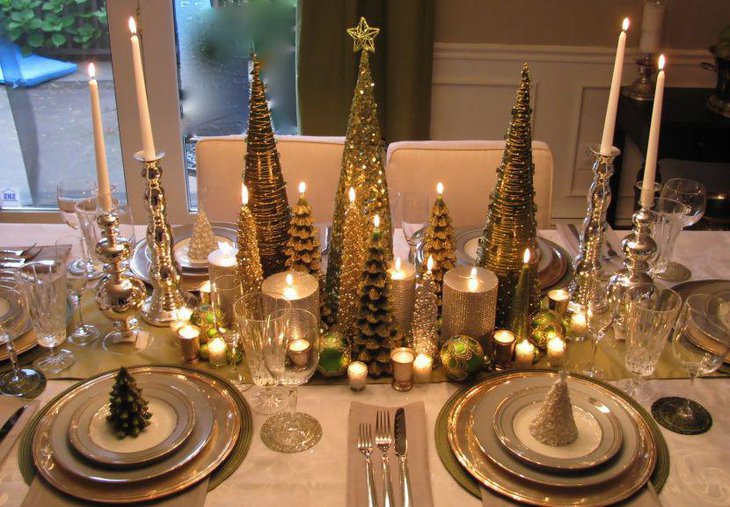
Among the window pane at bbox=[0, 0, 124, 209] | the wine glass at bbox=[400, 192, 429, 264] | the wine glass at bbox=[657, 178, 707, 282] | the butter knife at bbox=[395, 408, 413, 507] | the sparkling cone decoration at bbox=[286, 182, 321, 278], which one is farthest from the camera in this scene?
the window pane at bbox=[0, 0, 124, 209]

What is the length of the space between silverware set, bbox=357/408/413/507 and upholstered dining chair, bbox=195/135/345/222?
36.1 inches

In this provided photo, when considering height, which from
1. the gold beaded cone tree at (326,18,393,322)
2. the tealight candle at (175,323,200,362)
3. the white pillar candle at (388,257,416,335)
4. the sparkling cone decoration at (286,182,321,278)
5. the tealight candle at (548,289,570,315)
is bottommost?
the tealight candle at (175,323,200,362)

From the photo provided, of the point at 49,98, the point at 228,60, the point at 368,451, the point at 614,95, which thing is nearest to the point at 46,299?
the point at 368,451

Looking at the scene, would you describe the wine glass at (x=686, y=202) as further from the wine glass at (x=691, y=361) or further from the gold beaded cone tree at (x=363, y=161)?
the gold beaded cone tree at (x=363, y=161)

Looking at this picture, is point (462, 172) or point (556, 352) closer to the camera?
point (556, 352)

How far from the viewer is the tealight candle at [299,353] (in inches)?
42.9

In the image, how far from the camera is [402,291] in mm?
1258

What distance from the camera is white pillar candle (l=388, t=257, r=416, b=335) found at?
125 centimetres

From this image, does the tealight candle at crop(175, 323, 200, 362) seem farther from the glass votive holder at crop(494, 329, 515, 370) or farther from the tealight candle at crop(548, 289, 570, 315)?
the tealight candle at crop(548, 289, 570, 315)

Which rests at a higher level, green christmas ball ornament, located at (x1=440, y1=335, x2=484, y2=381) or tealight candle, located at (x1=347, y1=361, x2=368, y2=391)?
green christmas ball ornament, located at (x1=440, y1=335, x2=484, y2=381)

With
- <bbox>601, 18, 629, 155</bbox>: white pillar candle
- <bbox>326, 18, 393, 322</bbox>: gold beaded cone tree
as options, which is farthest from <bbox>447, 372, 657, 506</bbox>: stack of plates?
<bbox>601, 18, 629, 155</bbox>: white pillar candle

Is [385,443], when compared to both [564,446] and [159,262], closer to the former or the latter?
[564,446]

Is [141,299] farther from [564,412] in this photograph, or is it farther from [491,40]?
[491,40]

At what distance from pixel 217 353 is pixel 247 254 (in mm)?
173
